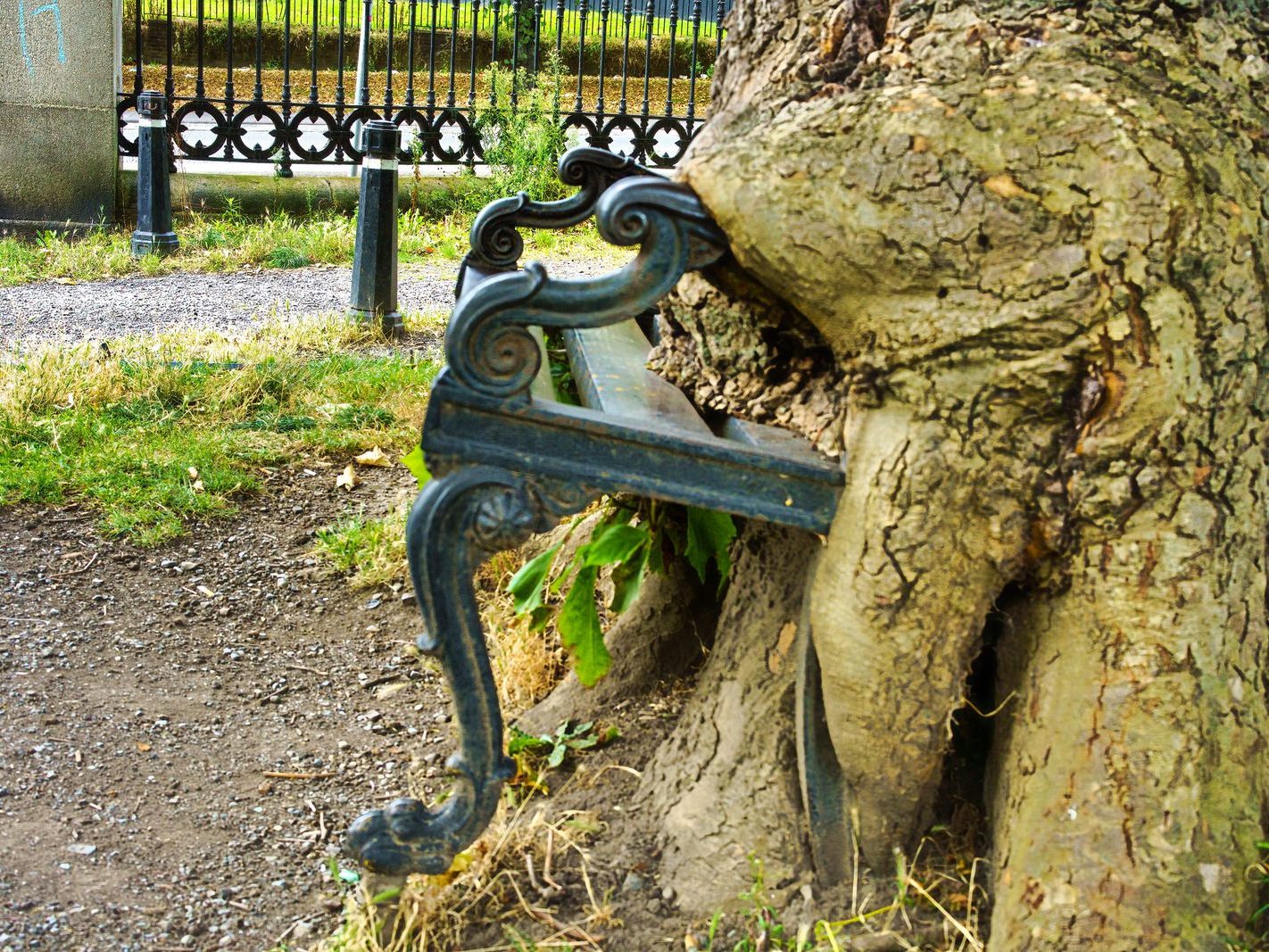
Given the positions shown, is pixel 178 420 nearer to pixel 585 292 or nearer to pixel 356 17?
pixel 585 292

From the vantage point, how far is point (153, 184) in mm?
8836

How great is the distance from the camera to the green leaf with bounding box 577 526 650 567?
2.92m

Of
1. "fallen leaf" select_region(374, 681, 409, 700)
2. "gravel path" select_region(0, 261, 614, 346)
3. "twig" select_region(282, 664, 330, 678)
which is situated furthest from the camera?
"gravel path" select_region(0, 261, 614, 346)

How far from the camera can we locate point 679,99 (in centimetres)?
1953

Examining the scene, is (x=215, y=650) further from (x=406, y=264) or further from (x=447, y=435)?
(x=406, y=264)

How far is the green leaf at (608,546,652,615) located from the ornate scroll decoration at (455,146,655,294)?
0.79 m

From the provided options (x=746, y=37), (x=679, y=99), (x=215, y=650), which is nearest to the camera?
(x=746, y=37)

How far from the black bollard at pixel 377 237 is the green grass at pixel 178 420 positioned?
31.8 inches

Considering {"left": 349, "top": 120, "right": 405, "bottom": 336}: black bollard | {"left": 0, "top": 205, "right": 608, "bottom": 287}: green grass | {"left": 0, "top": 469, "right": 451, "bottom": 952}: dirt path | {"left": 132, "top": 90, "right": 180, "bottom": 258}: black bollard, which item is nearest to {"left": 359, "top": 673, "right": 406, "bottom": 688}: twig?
{"left": 0, "top": 469, "right": 451, "bottom": 952}: dirt path

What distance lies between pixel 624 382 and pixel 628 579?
0.43 m

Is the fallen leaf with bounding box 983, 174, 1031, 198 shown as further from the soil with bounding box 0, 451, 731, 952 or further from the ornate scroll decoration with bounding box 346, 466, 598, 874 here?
the soil with bounding box 0, 451, 731, 952

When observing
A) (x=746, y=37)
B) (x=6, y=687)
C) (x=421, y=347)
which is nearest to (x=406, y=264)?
(x=421, y=347)

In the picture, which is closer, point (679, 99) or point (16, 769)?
point (16, 769)

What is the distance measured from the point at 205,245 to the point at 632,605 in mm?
6810
